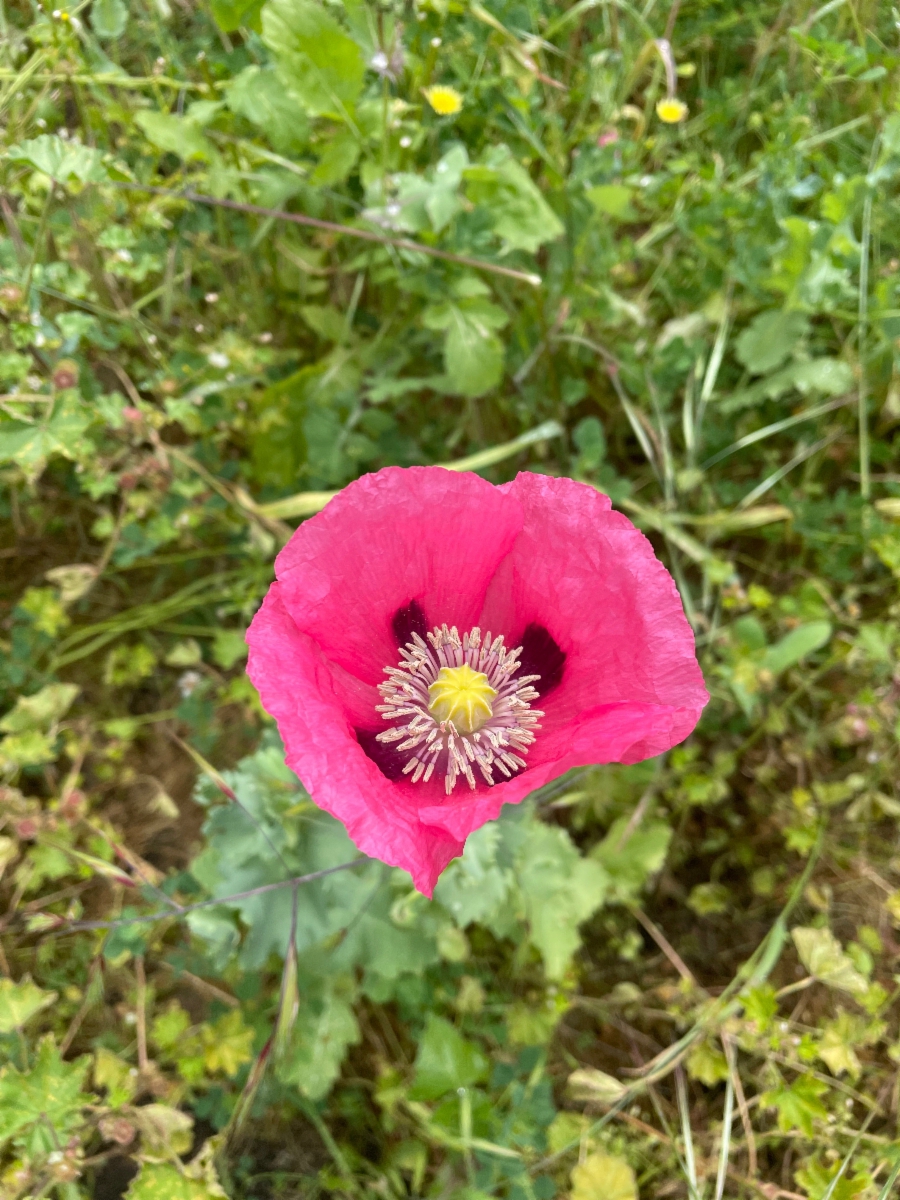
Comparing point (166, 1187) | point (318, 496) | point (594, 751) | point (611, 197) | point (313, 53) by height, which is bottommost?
point (166, 1187)

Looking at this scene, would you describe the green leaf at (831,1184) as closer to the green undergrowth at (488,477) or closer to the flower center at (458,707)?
the green undergrowth at (488,477)

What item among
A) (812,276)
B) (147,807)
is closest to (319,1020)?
(147,807)

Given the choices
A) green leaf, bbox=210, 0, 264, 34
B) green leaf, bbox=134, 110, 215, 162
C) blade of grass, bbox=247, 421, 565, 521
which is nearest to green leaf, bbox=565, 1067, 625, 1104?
blade of grass, bbox=247, 421, 565, 521

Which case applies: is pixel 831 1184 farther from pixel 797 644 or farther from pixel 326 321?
pixel 326 321

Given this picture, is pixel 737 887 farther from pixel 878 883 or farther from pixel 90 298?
pixel 90 298

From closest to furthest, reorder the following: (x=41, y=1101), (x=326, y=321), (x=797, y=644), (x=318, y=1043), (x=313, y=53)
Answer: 1. (x=41, y=1101)
2. (x=313, y=53)
3. (x=318, y=1043)
4. (x=797, y=644)
5. (x=326, y=321)

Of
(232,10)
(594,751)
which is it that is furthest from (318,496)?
(594,751)
